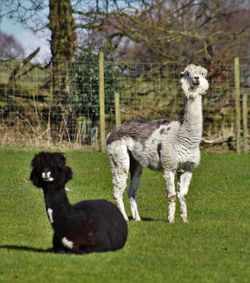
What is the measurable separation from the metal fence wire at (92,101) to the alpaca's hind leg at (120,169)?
1175cm

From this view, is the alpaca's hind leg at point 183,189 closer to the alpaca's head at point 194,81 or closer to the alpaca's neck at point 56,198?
the alpaca's head at point 194,81

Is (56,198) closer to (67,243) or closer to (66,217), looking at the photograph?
(66,217)

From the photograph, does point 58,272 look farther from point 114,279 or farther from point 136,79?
point 136,79

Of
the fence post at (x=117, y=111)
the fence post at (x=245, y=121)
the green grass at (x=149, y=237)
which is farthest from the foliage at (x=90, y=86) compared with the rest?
the green grass at (x=149, y=237)

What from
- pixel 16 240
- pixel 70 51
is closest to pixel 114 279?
pixel 16 240

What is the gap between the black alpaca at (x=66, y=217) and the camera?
32.7ft

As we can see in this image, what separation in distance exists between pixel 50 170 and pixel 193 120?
416 centimetres

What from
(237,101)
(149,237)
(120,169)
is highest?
(237,101)

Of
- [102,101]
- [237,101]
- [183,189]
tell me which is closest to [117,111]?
[102,101]

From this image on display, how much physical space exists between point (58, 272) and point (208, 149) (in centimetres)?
1853

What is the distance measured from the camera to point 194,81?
44.4 feet

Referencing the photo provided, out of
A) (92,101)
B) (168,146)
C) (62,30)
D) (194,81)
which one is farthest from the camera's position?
(62,30)

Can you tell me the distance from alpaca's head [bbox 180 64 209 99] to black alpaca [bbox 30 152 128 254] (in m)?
3.74

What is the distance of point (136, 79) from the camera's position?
92.1 feet
